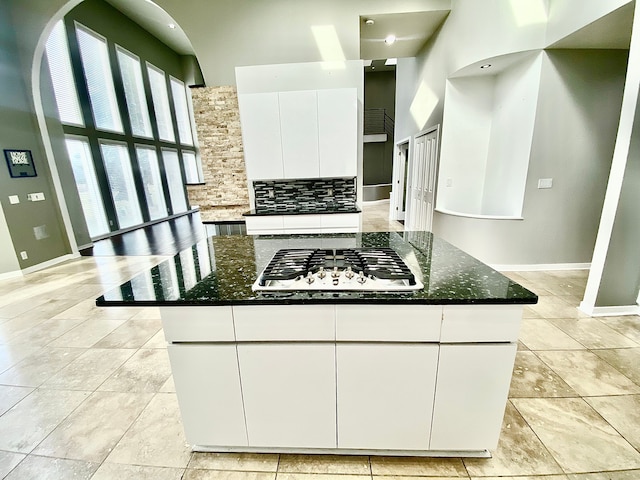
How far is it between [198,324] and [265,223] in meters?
2.50

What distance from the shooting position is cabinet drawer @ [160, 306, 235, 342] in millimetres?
1164

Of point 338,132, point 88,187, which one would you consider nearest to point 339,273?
point 338,132

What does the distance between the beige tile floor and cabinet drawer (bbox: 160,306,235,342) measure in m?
0.71

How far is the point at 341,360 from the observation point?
120 centimetres

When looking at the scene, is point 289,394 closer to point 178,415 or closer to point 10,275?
point 178,415

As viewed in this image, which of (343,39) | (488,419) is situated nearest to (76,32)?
(343,39)

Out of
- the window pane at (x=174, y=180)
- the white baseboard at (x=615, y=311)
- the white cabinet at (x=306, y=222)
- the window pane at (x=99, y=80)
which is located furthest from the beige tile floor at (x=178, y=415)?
the window pane at (x=174, y=180)

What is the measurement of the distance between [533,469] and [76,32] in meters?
9.26

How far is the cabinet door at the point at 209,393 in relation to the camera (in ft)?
4.02

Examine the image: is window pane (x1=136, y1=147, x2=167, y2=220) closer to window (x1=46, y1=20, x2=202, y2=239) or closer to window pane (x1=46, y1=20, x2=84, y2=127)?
window (x1=46, y1=20, x2=202, y2=239)

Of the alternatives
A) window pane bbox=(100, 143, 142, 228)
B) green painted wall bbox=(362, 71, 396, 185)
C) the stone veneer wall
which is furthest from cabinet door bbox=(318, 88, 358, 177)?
green painted wall bbox=(362, 71, 396, 185)

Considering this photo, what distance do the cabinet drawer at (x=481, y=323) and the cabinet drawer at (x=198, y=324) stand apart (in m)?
0.93

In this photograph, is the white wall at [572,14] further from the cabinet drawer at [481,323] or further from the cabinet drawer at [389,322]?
the cabinet drawer at [389,322]

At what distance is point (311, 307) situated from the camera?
114 centimetres
